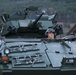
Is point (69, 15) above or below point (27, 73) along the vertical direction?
below

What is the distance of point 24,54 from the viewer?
29.9ft

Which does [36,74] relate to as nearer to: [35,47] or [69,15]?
[35,47]

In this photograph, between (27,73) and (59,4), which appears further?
(59,4)

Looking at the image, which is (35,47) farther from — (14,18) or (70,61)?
(14,18)

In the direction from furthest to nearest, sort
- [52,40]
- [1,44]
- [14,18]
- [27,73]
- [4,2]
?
[4,2] < [14,18] < [52,40] < [1,44] < [27,73]

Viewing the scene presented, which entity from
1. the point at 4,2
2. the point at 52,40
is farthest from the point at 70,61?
the point at 4,2

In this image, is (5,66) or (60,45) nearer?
(5,66)

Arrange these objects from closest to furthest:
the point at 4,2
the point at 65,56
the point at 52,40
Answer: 1. the point at 65,56
2. the point at 52,40
3. the point at 4,2

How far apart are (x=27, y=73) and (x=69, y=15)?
15521mm

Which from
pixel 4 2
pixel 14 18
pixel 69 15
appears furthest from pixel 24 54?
pixel 69 15

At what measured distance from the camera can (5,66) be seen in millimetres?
8695

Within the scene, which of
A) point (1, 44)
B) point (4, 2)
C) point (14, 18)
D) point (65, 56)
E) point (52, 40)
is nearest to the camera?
point (65, 56)

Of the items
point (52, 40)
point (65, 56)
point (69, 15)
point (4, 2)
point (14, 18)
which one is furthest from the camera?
point (69, 15)

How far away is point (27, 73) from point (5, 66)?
484 millimetres
